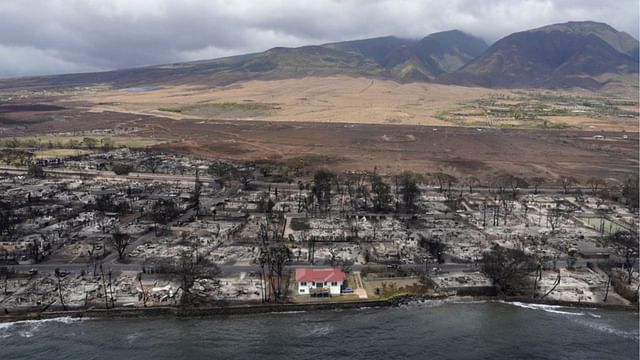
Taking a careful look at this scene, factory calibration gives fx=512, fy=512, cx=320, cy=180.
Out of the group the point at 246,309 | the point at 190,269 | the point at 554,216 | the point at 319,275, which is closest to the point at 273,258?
the point at 319,275

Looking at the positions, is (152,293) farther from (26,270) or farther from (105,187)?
(105,187)

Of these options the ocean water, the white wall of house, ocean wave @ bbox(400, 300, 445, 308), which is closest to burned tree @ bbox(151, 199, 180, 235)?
A: the ocean water

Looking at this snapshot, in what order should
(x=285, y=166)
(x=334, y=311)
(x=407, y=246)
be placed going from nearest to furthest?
(x=334, y=311)
(x=407, y=246)
(x=285, y=166)

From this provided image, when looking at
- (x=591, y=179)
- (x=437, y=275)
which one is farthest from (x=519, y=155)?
(x=437, y=275)

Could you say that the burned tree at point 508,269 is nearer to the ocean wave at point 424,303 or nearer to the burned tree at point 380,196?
the ocean wave at point 424,303

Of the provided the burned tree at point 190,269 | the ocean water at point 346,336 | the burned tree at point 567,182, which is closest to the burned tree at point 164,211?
the burned tree at point 190,269
